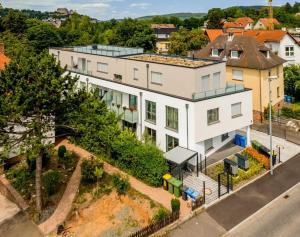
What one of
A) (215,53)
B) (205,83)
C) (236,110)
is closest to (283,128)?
(236,110)

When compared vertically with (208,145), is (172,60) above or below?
above

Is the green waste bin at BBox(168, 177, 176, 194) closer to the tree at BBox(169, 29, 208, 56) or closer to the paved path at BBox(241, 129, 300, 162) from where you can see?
the paved path at BBox(241, 129, 300, 162)

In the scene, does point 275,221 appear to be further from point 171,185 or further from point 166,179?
point 166,179

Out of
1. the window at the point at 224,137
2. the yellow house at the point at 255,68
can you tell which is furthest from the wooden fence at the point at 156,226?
the yellow house at the point at 255,68

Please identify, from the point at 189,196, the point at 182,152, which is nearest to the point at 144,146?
the point at 182,152

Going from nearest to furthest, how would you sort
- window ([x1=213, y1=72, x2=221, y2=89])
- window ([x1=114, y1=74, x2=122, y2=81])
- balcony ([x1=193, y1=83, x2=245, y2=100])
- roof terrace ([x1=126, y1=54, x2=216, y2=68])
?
balcony ([x1=193, y1=83, x2=245, y2=100]) → window ([x1=213, y1=72, x2=221, y2=89]) → roof terrace ([x1=126, y1=54, x2=216, y2=68]) → window ([x1=114, y1=74, x2=122, y2=81])

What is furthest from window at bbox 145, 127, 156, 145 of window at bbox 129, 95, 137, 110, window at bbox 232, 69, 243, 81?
window at bbox 232, 69, 243, 81
